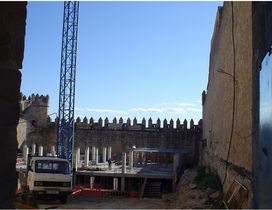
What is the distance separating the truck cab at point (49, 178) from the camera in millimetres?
19109

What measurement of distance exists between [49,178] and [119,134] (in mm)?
23896

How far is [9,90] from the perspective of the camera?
3211 mm

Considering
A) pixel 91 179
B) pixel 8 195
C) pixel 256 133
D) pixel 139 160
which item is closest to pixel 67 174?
pixel 91 179

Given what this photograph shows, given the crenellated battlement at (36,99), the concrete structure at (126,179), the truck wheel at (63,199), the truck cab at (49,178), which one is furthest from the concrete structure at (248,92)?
the crenellated battlement at (36,99)

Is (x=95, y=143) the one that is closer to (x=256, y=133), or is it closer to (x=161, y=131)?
(x=161, y=131)

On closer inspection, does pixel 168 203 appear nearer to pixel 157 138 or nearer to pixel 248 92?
pixel 248 92

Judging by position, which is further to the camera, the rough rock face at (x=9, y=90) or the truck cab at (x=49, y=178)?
the truck cab at (x=49, y=178)

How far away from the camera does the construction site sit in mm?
3299

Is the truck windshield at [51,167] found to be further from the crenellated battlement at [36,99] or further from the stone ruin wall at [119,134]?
the crenellated battlement at [36,99]

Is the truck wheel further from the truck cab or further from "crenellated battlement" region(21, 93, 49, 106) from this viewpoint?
"crenellated battlement" region(21, 93, 49, 106)

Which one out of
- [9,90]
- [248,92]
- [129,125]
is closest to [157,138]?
[129,125]

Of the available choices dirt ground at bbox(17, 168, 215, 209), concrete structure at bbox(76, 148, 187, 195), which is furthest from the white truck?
concrete structure at bbox(76, 148, 187, 195)

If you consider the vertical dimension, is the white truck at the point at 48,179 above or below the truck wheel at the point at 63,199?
above

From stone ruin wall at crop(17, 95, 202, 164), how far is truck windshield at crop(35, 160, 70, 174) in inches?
864
